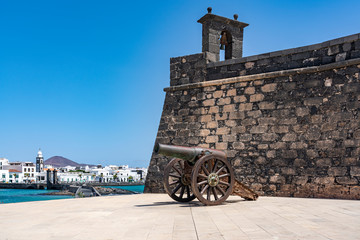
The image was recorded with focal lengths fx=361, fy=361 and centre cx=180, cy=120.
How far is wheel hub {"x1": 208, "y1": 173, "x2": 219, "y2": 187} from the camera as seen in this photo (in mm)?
6239

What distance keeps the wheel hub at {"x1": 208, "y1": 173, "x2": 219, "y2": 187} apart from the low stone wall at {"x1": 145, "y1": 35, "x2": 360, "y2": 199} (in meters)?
2.12

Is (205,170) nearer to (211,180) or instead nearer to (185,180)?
(211,180)

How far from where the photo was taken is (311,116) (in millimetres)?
7590

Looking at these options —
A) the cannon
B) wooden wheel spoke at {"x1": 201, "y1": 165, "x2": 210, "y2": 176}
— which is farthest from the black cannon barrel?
wooden wheel spoke at {"x1": 201, "y1": 165, "x2": 210, "y2": 176}

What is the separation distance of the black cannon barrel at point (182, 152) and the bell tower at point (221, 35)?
3.73 metres

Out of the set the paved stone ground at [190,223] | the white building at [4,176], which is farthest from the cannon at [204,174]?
the white building at [4,176]

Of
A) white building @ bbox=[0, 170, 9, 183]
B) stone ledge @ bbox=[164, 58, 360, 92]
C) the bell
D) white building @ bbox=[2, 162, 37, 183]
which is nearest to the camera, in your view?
stone ledge @ bbox=[164, 58, 360, 92]

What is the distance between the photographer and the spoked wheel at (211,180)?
6.03 meters

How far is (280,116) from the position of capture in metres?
7.96

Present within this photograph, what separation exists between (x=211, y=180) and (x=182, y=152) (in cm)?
71

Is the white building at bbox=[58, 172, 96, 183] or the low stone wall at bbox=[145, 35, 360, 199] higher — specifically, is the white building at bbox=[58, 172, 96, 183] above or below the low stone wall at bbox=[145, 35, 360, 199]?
below

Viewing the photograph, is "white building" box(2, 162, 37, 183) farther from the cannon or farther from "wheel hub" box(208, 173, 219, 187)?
"wheel hub" box(208, 173, 219, 187)

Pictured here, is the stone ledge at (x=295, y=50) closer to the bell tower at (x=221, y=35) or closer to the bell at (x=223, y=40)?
the bell tower at (x=221, y=35)

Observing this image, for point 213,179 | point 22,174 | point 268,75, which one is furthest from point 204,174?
point 22,174
